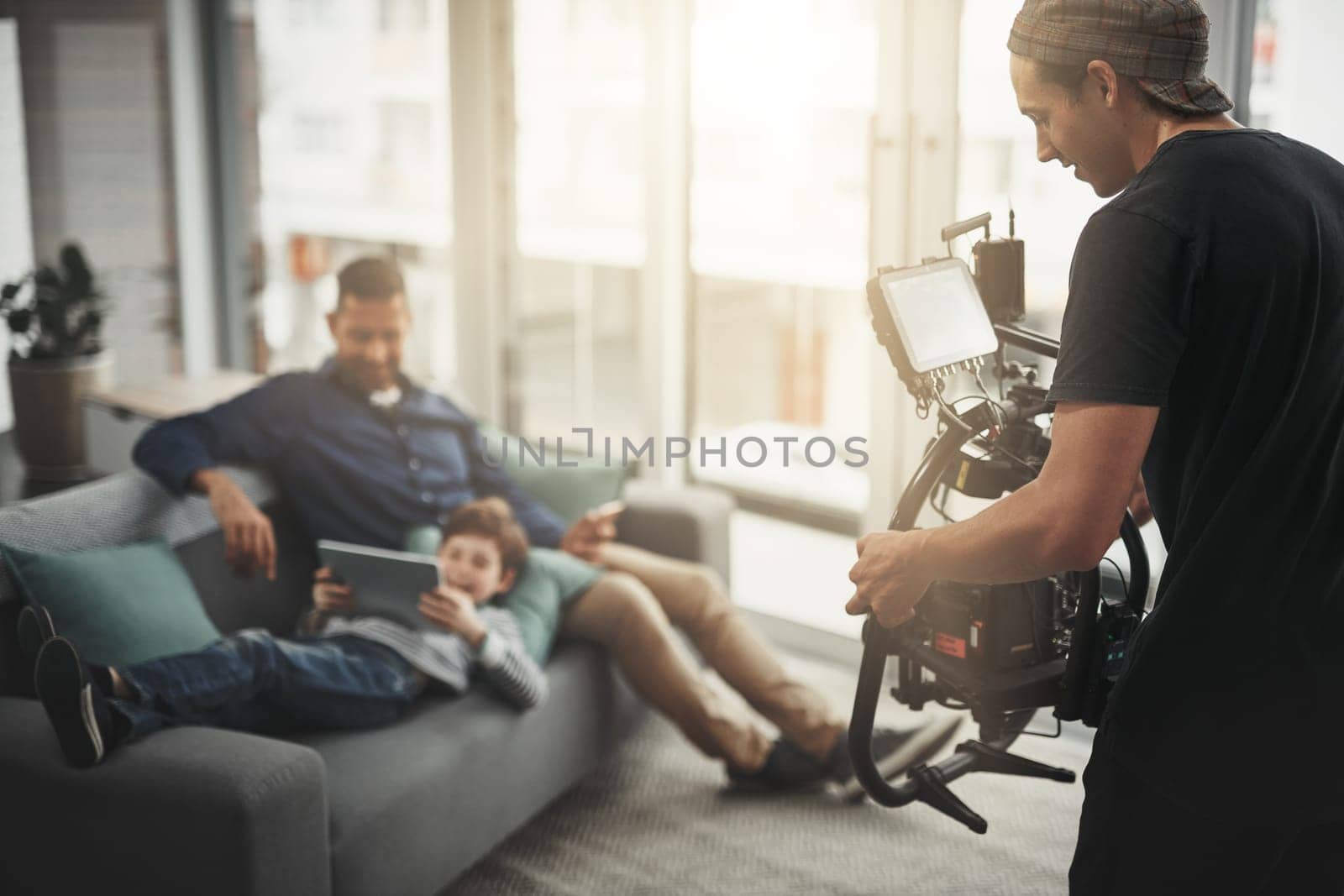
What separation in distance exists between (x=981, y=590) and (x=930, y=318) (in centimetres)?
32

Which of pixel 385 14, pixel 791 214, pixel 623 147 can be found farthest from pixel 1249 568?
pixel 385 14

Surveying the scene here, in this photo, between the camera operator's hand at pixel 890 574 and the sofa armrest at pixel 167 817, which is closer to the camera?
the camera operator's hand at pixel 890 574

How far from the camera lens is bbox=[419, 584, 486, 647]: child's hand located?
230cm

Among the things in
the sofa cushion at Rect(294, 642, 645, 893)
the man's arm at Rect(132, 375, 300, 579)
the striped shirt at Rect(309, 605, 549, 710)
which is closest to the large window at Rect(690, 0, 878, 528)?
Result: the sofa cushion at Rect(294, 642, 645, 893)

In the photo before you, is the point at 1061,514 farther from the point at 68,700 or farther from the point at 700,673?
the point at 700,673

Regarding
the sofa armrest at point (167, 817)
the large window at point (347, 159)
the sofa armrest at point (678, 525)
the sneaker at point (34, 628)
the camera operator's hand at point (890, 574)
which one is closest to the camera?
the camera operator's hand at point (890, 574)

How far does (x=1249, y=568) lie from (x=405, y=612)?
1511 mm

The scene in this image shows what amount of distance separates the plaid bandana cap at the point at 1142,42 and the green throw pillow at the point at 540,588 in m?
1.56

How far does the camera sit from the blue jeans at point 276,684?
6.64 feet

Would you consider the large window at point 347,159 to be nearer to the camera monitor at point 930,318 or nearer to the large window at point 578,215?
the large window at point 578,215

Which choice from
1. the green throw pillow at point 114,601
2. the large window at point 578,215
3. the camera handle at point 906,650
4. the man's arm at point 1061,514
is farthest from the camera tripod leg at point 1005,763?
the large window at point 578,215

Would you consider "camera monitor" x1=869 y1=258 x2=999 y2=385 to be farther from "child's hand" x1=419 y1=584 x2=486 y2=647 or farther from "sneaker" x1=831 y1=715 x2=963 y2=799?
"sneaker" x1=831 y1=715 x2=963 y2=799

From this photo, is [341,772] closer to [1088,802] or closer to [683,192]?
[1088,802]

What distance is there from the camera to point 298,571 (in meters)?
2.64
